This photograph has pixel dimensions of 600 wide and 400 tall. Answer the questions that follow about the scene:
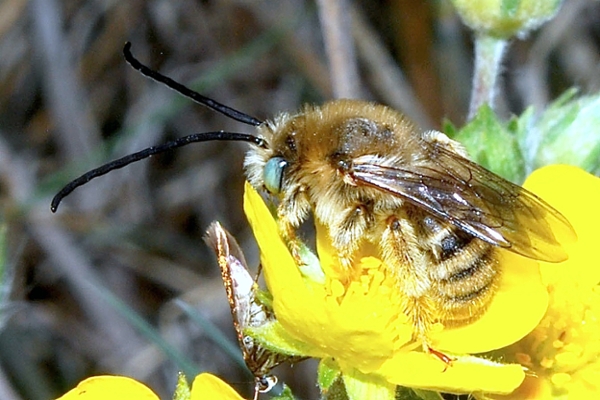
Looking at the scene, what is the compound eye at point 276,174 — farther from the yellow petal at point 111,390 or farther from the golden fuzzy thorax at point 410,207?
the yellow petal at point 111,390

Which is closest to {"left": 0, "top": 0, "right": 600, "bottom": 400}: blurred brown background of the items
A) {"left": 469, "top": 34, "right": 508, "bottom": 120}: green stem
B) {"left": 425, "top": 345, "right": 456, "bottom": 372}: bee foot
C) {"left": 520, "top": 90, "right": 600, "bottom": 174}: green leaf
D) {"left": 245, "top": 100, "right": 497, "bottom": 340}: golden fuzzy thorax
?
{"left": 469, "top": 34, "right": 508, "bottom": 120}: green stem

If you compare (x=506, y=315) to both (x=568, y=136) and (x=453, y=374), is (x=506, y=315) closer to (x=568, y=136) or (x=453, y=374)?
(x=453, y=374)

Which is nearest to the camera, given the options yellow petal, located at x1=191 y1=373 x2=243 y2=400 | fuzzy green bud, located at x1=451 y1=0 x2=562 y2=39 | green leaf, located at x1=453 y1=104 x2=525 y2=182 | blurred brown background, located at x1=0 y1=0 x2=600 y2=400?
yellow petal, located at x1=191 y1=373 x2=243 y2=400

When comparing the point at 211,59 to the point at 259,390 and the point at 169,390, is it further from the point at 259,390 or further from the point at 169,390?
the point at 259,390

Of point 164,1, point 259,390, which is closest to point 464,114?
point 164,1

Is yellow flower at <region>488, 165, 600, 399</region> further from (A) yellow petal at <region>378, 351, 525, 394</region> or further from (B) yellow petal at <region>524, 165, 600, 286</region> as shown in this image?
(A) yellow petal at <region>378, 351, 525, 394</region>

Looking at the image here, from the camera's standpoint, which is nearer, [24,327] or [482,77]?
[482,77]
